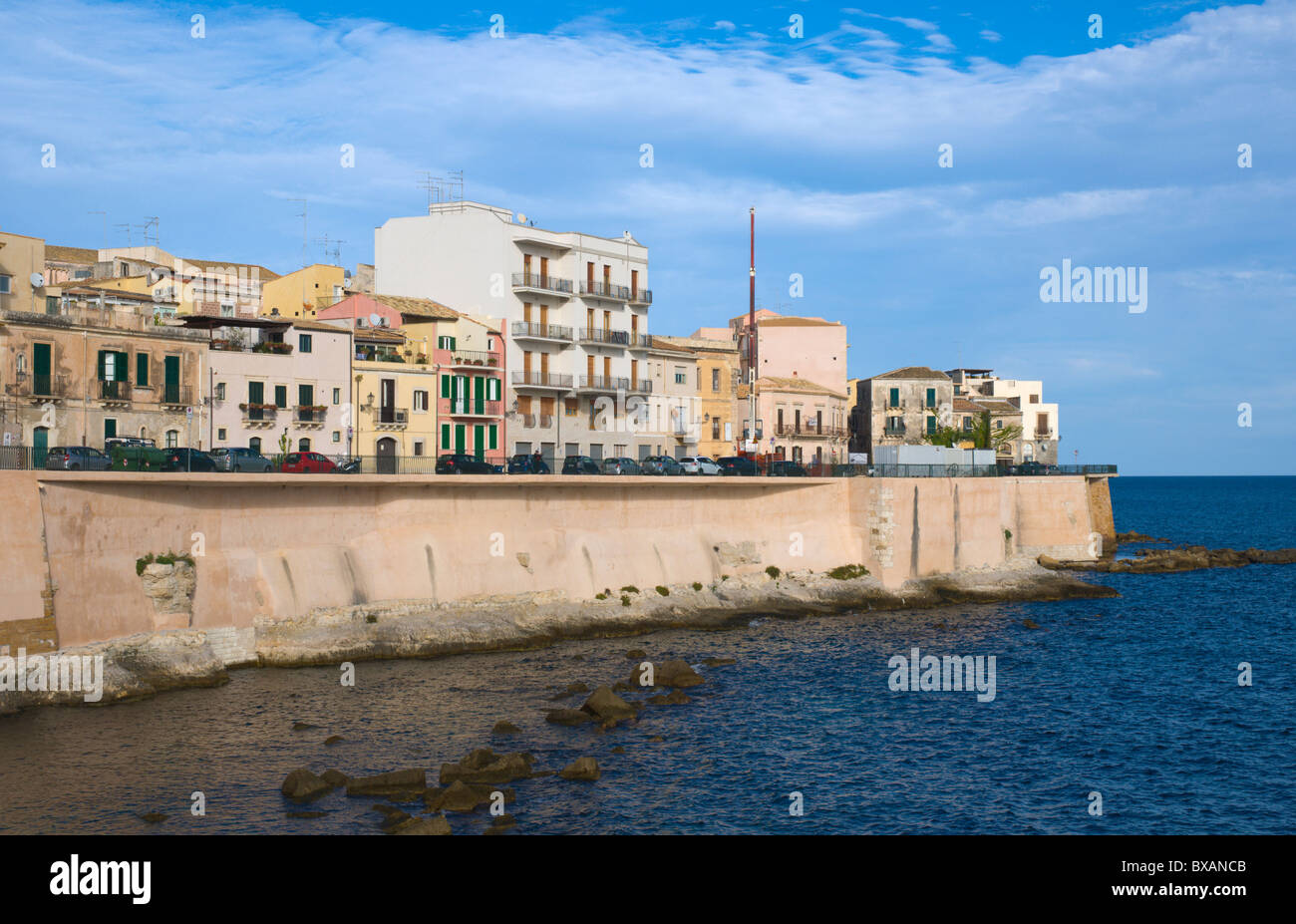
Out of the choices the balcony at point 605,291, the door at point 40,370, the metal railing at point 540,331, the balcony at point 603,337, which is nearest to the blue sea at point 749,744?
the door at point 40,370

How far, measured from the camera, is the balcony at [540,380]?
235 feet

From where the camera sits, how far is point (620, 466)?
57.7 m

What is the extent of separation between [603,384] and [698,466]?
17.7m

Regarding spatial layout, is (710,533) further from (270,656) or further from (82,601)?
(82,601)

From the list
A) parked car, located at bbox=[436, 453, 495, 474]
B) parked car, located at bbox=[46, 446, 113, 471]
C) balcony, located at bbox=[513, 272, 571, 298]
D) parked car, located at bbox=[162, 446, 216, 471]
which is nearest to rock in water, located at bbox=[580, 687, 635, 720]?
parked car, located at bbox=[436, 453, 495, 474]

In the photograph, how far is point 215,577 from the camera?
129 feet

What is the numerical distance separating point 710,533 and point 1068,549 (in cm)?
3435

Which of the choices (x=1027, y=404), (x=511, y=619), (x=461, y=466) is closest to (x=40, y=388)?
(x=461, y=466)

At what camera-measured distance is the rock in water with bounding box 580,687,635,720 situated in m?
34.4

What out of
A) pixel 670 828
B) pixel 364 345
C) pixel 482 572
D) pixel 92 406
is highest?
pixel 364 345

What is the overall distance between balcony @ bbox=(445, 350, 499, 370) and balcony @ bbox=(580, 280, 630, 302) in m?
9.24

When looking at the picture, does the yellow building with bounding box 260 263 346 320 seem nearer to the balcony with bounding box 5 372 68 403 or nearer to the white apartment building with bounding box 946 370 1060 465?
the balcony with bounding box 5 372 68 403

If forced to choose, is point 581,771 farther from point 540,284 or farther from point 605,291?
point 605,291
